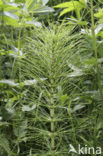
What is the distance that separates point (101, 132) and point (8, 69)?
0.55 m

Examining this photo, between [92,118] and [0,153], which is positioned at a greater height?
[92,118]

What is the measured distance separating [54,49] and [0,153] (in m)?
0.46

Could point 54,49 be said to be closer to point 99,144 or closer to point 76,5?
point 76,5

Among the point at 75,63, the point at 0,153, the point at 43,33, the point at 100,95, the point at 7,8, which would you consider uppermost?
the point at 7,8

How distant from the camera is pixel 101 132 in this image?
35.5 inches

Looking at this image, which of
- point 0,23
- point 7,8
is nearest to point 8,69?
point 0,23

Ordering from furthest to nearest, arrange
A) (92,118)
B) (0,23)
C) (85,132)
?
(0,23)
(85,132)
(92,118)

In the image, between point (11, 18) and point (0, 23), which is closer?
point (11, 18)

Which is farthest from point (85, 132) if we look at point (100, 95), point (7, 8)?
point (7, 8)

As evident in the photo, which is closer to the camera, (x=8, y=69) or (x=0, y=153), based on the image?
(x=0, y=153)

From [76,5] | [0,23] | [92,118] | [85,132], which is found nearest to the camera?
[76,5]

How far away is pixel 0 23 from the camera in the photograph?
1.06 m

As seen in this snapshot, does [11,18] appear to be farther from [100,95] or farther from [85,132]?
[85,132]

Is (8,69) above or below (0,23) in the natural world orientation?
below
